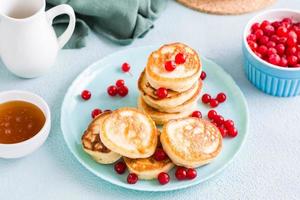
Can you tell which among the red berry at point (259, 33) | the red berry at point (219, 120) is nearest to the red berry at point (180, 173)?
the red berry at point (219, 120)

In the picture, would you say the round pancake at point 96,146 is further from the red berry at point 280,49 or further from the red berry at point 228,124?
the red berry at point 280,49

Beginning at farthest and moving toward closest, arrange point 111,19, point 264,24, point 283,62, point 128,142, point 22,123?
point 111,19
point 264,24
point 283,62
point 22,123
point 128,142

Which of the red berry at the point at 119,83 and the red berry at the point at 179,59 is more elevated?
the red berry at the point at 179,59

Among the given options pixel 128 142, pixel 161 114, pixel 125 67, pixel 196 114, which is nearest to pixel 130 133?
pixel 128 142

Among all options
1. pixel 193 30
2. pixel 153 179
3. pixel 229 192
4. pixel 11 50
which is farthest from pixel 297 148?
pixel 11 50

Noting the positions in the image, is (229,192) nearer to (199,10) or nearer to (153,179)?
(153,179)

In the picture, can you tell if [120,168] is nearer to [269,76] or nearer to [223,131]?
[223,131]
